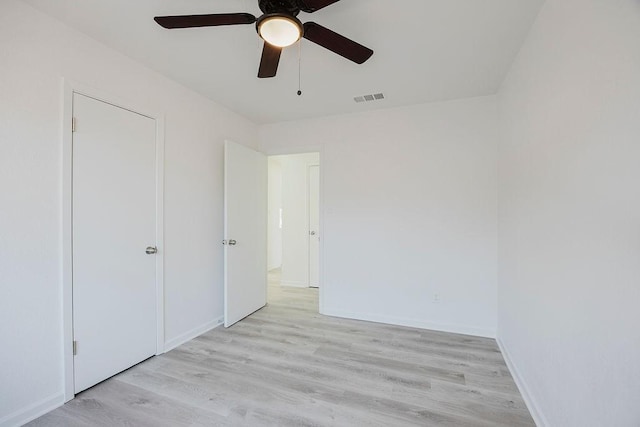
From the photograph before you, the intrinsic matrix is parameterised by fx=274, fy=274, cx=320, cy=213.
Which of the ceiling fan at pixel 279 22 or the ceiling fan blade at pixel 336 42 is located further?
the ceiling fan blade at pixel 336 42

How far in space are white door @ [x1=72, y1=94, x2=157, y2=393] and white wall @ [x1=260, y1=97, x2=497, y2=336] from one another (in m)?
1.94

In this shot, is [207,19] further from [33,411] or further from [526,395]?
[526,395]

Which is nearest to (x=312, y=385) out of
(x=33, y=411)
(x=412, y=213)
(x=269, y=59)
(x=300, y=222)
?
(x=33, y=411)

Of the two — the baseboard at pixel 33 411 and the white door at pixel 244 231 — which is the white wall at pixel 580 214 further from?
the baseboard at pixel 33 411

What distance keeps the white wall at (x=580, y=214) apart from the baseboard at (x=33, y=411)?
298cm

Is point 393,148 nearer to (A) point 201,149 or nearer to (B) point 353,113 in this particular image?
(B) point 353,113

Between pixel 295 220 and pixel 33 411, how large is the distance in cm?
377

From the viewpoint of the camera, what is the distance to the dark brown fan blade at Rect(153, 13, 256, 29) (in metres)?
1.37

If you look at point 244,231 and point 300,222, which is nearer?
point 244,231

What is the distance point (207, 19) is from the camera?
140cm

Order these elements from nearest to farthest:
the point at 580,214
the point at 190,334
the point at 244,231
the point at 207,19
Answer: the point at 580,214, the point at 207,19, the point at 190,334, the point at 244,231

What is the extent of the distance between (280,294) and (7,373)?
10.4ft

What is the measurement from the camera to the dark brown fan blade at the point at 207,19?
54.1 inches

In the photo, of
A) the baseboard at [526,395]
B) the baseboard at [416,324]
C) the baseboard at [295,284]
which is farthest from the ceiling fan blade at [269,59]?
the baseboard at [295,284]
